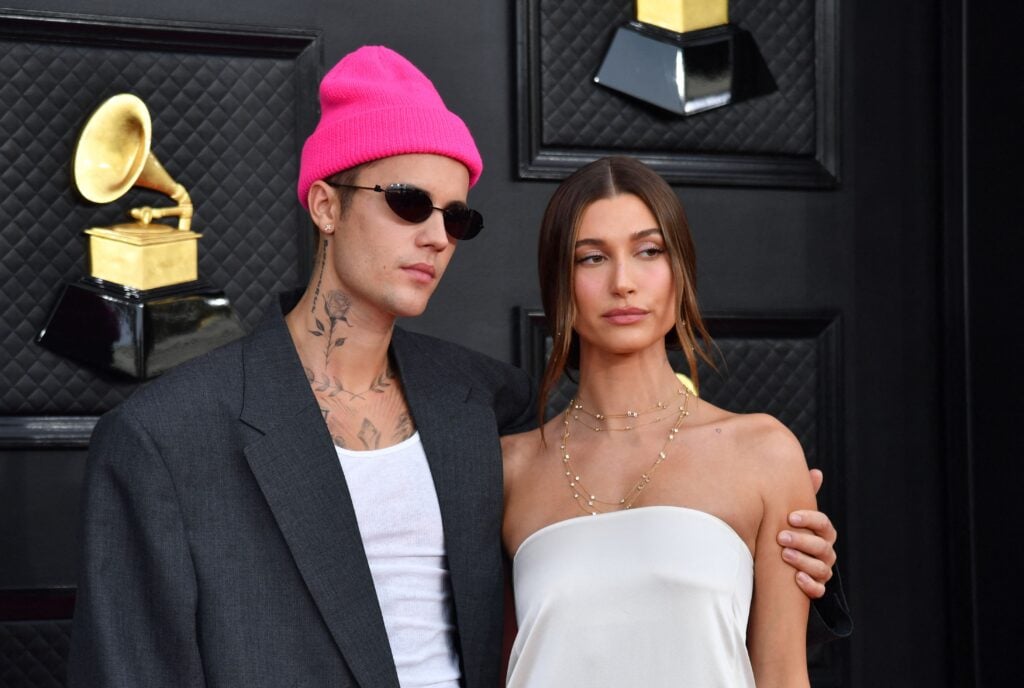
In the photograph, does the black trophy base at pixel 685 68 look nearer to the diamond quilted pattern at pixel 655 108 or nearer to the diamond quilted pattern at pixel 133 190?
the diamond quilted pattern at pixel 655 108

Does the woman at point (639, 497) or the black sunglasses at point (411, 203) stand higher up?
the black sunglasses at point (411, 203)

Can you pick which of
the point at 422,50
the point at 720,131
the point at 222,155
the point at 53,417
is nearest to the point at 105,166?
the point at 222,155

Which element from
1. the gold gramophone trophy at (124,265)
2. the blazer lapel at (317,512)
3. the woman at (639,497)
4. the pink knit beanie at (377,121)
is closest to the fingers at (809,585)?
the woman at (639,497)

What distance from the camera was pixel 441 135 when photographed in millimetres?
2029

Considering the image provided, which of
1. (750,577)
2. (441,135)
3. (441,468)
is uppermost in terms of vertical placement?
(441,135)

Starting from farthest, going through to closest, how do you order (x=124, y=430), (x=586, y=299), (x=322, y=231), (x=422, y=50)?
(x=422, y=50) < (x=322, y=231) < (x=586, y=299) < (x=124, y=430)

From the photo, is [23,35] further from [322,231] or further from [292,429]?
[292,429]

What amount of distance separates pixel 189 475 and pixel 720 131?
1.65 meters

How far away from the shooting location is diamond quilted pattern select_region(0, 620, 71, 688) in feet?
8.54

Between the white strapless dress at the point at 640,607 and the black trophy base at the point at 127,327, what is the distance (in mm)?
1083

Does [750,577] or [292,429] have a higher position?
[292,429]

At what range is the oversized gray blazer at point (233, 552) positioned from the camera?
5.83ft

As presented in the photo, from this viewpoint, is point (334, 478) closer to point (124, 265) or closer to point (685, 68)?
point (124, 265)

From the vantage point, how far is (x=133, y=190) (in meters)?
2.63
